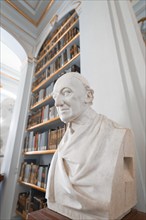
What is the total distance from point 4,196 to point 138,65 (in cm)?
230

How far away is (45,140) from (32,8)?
279cm

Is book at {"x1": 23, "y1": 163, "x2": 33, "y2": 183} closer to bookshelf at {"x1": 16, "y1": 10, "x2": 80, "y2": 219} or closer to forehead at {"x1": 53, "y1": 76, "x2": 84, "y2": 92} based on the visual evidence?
bookshelf at {"x1": 16, "y1": 10, "x2": 80, "y2": 219}

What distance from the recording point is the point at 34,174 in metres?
1.53

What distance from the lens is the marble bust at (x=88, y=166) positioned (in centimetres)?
42

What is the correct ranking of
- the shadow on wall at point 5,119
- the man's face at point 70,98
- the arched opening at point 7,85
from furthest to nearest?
the shadow on wall at point 5,119 < the arched opening at point 7,85 < the man's face at point 70,98

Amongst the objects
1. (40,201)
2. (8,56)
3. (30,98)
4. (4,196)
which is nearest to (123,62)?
(40,201)

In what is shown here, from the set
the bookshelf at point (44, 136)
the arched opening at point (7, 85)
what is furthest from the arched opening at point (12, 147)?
Answer: the arched opening at point (7, 85)

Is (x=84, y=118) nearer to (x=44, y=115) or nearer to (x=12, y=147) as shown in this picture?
(x=44, y=115)

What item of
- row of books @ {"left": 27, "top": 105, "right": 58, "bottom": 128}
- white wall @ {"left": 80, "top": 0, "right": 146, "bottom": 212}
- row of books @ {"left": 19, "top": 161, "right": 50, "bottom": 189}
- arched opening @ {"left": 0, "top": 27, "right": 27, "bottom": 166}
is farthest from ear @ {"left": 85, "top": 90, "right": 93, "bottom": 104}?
arched opening @ {"left": 0, "top": 27, "right": 27, "bottom": 166}

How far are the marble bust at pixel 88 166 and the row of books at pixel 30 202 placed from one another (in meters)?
1.00

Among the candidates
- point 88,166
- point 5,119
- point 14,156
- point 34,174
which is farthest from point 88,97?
point 5,119

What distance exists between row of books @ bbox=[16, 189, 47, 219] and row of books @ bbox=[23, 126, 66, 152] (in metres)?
0.53

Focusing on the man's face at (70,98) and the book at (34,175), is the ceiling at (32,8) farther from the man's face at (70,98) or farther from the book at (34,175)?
the book at (34,175)

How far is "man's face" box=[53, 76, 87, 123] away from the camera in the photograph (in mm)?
596
